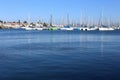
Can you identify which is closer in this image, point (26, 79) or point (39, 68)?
point (26, 79)

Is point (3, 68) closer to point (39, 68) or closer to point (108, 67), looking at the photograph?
point (39, 68)

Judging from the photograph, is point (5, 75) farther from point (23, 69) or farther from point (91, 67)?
point (91, 67)

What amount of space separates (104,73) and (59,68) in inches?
170

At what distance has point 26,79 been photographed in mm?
20469

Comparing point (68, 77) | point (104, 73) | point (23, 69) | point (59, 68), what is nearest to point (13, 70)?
point (23, 69)

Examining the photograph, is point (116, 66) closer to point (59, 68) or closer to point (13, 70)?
point (59, 68)

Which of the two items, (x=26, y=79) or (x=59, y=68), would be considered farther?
(x=59, y=68)

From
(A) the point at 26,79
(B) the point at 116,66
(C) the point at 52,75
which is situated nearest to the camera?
(A) the point at 26,79

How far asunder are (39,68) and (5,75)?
3986mm

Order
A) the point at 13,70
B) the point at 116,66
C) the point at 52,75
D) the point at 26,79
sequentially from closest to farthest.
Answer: the point at 26,79 < the point at 52,75 < the point at 13,70 < the point at 116,66

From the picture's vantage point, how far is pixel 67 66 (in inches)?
1038

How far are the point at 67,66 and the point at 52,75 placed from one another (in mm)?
4637

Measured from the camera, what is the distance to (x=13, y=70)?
24188mm

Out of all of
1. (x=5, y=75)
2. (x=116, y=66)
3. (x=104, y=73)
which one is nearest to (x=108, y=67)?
(x=116, y=66)
